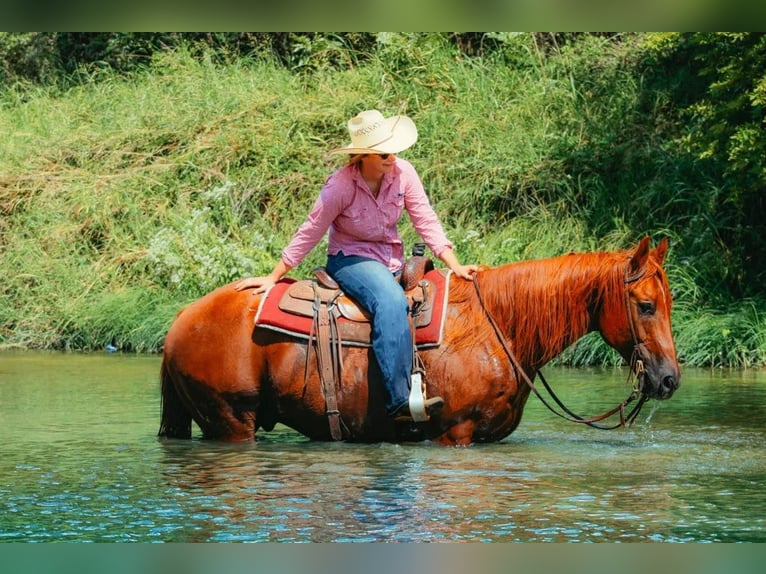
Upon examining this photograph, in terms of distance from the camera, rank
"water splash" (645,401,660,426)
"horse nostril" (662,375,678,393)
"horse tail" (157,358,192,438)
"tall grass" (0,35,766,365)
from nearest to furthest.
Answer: "horse nostril" (662,375,678,393) → "horse tail" (157,358,192,438) → "water splash" (645,401,660,426) → "tall grass" (0,35,766,365)

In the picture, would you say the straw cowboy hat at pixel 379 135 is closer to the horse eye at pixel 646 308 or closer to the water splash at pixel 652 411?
the horse eye at pixel 646 308

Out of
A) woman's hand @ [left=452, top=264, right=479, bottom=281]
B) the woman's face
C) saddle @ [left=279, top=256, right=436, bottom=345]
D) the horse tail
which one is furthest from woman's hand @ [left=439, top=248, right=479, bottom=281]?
the horse tail

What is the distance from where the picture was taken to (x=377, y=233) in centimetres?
749

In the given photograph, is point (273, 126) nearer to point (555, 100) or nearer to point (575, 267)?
point (555, 100)

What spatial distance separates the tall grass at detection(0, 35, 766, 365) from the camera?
1497 cm

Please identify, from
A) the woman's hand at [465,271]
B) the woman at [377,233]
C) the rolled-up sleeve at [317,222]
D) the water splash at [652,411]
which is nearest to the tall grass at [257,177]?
the water splash at [652,411]

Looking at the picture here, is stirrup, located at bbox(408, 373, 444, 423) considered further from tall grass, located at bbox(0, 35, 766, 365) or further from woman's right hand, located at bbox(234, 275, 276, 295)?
tall grass, located at bbox(0, 35, 766, 365)

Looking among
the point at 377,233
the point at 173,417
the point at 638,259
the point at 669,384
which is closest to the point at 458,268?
the point at 377,233

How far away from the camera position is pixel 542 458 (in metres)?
7.32

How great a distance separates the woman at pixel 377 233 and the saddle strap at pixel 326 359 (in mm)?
200

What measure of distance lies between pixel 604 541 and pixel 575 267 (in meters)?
2.30

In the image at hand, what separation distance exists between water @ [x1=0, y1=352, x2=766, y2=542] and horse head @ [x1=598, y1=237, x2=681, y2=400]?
0.46 meters

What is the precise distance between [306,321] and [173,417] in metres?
1.19
